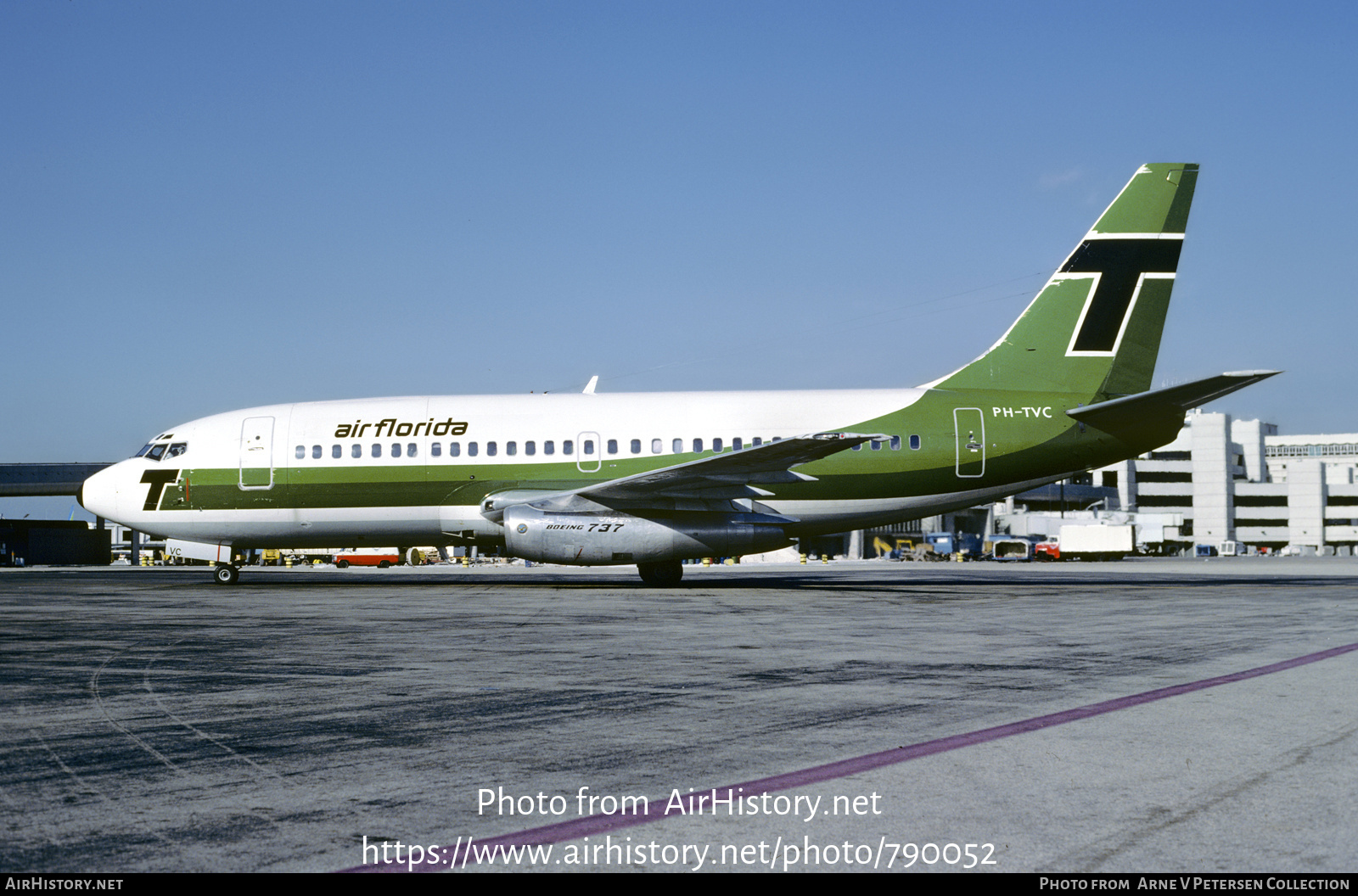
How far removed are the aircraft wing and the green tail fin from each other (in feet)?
17.1

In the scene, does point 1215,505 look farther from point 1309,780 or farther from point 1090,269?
point 1309,780

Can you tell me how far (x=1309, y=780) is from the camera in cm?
518

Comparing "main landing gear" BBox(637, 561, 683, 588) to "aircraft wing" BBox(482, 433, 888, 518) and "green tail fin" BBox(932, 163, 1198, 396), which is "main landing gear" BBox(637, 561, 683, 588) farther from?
"green tail fin" BBox(932, 163, 1198, 396)

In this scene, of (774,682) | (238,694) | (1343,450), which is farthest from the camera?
(1343,450)

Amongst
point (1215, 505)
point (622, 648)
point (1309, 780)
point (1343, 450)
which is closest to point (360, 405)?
point (622, 648)

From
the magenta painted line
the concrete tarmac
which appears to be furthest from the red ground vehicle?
the magenta painted line

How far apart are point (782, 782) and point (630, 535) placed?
56.1 ft

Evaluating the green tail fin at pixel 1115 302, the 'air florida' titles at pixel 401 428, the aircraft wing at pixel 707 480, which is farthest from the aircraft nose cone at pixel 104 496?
the green tail fin at pixel 1115 302

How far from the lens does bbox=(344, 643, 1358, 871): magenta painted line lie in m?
4.20

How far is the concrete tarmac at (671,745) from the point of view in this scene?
4219 millimetres

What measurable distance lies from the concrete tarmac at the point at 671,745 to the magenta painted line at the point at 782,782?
0.25ft

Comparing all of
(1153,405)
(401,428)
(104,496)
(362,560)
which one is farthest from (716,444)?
(362,560)

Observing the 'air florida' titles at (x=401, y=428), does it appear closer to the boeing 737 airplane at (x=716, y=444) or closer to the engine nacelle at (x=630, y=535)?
the boeing 737 airplane at (x=716, y=444)
